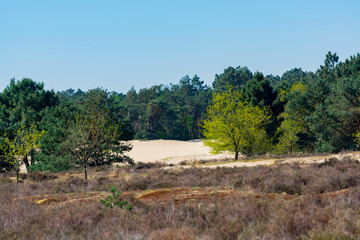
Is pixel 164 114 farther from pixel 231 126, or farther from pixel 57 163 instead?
pixel 57 163

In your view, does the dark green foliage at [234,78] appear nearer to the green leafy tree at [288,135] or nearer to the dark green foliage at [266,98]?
the dark green foliage at [266,98]

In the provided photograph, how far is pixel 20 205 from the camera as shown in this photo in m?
6.80

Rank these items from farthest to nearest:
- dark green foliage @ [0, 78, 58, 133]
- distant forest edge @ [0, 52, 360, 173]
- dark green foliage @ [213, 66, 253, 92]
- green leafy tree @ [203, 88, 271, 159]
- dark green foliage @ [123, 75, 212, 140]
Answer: dark green foliage @ [213, 66, 253, 92]
dark green foliage @ [123, 75, 212, 140]
dark green foliage @ [0, 78, 58, 133]
green leafy tree @ [203, 88, 271, 159]
distant forest edge @ [0, 52, 360, 173]

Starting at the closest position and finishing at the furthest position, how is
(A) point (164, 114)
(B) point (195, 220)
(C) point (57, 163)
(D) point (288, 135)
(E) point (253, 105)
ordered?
(B) point (195, 220)
(C) point (57, 163)
(D) point (288, 135)
(E) point (253, 105)
(A) point (164, 114)

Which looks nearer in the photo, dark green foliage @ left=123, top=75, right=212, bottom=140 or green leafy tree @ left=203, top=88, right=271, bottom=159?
green leafy tree @ left=203, top=88, right=271, bottom=159

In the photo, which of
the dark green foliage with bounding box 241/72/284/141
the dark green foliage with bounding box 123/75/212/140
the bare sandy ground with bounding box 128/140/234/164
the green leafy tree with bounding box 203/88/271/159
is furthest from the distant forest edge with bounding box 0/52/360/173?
the dark green foliage with bounding box 123/75/212/140

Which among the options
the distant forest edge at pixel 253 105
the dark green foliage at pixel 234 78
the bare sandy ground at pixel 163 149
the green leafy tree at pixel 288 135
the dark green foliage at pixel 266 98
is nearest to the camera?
the distant forest edge at pixel 253 105

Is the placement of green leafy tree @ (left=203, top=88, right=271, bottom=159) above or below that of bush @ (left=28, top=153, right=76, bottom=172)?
above

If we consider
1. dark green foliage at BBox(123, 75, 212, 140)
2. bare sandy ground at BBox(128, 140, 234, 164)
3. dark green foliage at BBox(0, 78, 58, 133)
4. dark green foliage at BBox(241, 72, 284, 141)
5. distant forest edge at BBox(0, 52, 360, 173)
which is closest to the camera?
distant forest edge at BBox(0, 52, 360, 173)

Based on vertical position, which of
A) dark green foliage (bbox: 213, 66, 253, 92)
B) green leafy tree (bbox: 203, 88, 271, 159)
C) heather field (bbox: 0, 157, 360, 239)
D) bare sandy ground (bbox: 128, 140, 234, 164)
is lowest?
bare sandy ground (bbox: 128, 140, 234, 164)

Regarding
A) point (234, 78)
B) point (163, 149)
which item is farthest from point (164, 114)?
point (234, 78)

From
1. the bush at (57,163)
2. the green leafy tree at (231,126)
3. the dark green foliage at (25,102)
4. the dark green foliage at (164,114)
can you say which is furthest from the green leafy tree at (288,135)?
the dark green foliage at (164,114)

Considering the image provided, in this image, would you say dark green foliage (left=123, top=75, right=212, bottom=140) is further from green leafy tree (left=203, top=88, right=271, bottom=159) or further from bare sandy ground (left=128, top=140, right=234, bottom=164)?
green leafy tree (left=203, top=88, right=271, bottom=159)

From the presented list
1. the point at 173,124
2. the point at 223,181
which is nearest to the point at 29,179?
the point at 223,181
